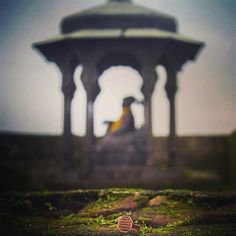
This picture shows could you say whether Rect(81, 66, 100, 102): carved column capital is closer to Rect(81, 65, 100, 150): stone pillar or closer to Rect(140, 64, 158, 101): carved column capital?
Rect(81, 65, 100, 150): stone pillar

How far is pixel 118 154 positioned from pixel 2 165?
193 cm

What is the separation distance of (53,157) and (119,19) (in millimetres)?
3380

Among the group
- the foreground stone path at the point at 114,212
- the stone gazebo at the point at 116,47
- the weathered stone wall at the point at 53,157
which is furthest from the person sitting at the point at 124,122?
the foreground stone path at the point at 114,212

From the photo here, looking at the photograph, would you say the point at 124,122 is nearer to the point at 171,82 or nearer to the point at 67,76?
the point at 171,82

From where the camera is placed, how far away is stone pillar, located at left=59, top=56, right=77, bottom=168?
11.2 m

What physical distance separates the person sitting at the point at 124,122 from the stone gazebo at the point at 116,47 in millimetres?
356

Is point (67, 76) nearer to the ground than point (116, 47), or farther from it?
nearer to the ground

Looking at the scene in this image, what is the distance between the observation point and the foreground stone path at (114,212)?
712cm

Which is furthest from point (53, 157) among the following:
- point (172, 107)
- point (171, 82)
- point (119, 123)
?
point (171, 82)

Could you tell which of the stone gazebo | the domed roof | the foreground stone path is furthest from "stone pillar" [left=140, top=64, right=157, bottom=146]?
the foreground stone path

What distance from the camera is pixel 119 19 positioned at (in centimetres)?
1098

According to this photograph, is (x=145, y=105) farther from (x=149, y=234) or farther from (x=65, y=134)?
(x=149, y=234)

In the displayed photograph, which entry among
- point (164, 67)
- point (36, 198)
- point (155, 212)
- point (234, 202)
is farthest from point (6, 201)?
point (164, 67)

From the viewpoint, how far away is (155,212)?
7805mm
